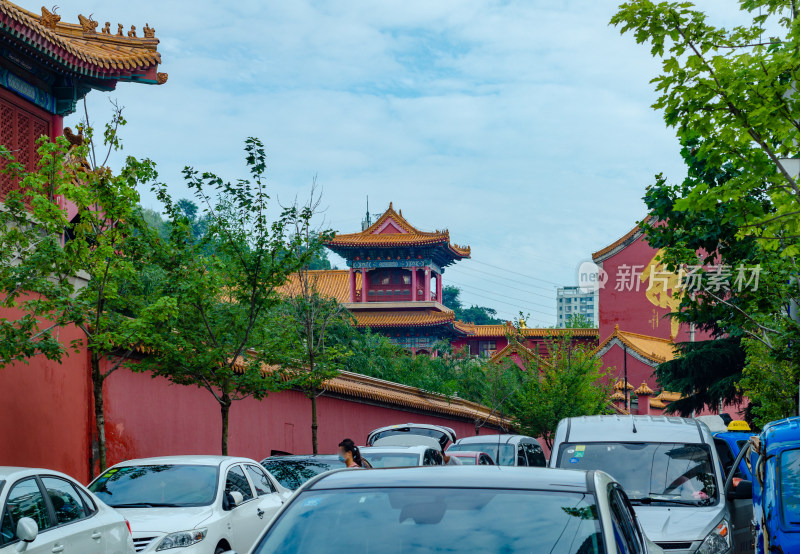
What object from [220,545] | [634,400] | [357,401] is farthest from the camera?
[634,400]

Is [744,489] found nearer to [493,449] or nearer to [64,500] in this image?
[64,500]

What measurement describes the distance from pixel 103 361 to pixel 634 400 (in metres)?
38.2

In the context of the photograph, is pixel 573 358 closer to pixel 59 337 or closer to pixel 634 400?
pixel 634 400

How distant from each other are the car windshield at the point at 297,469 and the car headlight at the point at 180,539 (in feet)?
15.0

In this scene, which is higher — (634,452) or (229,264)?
(229,264)

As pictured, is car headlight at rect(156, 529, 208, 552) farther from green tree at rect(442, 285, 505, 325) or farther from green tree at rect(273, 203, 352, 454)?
green tree at rect(442, 285, 505, 325)

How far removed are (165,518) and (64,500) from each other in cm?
160

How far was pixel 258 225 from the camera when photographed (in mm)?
18500

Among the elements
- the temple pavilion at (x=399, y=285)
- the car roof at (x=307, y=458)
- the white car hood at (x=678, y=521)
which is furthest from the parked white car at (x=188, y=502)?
the temple pavilion at (x=399, y=285)

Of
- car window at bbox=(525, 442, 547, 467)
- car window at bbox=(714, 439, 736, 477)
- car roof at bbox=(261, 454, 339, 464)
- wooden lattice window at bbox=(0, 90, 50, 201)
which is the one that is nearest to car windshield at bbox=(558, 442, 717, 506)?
car window at bbox=(714, 439, 736, 477)

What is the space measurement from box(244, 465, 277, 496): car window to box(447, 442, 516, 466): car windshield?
9799mm

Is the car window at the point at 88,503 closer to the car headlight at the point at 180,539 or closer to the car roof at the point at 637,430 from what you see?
the car headlight at the point at 180,539

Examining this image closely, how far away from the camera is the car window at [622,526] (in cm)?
439

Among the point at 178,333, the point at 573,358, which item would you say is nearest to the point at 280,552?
the point at 178,333
